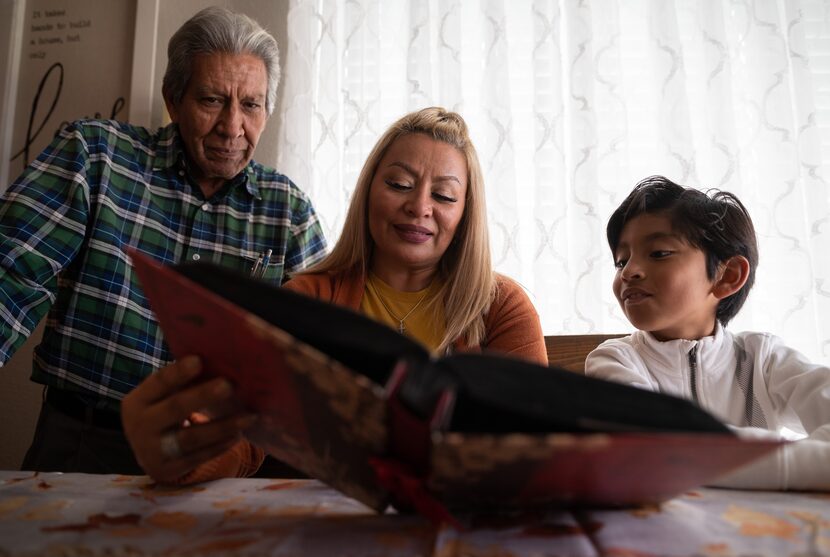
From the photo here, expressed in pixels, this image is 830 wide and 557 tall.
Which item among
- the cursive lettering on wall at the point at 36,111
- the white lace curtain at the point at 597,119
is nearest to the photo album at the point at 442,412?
the white lace curtain at the point at 597,119

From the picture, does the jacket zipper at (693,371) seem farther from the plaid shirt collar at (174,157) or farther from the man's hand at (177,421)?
the plaid shirt collar at (174,157)

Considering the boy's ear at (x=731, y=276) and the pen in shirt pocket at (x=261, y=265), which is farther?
the pen in shirt pocket at (x=261, y=265)

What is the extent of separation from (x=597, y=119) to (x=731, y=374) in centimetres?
92

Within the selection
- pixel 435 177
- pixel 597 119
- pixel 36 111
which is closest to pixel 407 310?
pixel 435 177

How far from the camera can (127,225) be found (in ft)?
4.50

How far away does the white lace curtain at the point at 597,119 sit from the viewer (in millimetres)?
1684

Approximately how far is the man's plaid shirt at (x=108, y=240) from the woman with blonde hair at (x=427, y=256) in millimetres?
303

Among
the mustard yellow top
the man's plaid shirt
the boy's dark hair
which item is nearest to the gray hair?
the man's plaid shirt

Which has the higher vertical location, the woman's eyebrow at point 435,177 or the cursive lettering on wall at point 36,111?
the cursive lettering on wall at point 36,111

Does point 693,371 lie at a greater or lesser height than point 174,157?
lesser

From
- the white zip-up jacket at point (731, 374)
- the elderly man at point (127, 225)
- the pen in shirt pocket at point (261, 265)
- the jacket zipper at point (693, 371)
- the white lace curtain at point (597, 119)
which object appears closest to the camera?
the white zip-up jacket at point (731, 374)

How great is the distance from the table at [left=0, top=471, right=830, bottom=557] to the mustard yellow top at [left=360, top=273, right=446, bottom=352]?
611mm

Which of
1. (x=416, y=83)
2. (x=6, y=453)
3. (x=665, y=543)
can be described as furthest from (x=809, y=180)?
(x=6, y=453)

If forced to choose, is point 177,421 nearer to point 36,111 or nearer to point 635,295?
point 635,295
